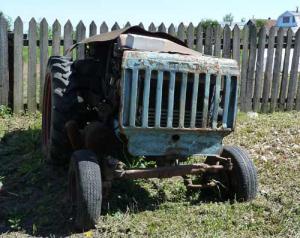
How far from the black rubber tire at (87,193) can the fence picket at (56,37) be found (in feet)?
15.1

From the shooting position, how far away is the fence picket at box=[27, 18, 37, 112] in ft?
27.5

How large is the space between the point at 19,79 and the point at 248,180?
513cm

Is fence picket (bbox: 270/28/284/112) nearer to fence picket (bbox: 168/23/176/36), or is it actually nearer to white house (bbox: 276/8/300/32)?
fence picket (bbox: 168/23/176/36)

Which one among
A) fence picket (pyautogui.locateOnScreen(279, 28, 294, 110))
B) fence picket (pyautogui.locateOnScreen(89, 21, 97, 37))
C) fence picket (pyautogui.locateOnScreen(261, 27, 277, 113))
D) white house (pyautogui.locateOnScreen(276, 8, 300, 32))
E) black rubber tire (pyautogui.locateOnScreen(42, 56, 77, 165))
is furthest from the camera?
white house (pyautogui.locateOnScreen(276, 8, 300, 32))

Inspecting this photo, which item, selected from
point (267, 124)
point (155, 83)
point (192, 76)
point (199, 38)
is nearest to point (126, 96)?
point (155, 83)

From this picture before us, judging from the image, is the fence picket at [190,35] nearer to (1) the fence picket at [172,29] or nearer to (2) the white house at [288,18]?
(1) the fence picket at [172,29]

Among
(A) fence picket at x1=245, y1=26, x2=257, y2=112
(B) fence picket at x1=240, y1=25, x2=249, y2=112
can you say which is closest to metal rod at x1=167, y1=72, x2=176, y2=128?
(B) fence picket at x1=240, y1=25, x2=249, y2=112

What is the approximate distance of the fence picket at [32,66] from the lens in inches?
330

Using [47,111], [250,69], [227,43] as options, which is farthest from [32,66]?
[250,69]

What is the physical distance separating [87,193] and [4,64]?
498 centimetres

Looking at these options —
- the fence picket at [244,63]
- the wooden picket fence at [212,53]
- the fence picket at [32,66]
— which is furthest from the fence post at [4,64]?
the fence picket at [244,63]

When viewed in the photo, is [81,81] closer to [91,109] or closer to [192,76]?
[91,109]

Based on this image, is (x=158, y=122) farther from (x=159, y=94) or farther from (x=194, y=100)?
(x=194, y=100)

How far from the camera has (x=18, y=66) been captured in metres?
8.48
